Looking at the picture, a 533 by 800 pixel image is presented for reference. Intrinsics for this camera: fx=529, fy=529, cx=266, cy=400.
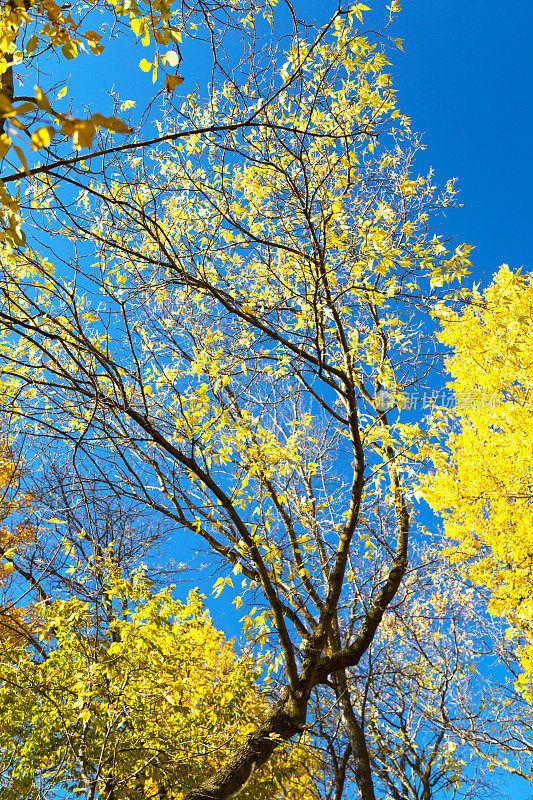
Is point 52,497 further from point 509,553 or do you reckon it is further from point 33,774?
point 509,553

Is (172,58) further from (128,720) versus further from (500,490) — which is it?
(500,490)

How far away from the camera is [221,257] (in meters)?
4.93

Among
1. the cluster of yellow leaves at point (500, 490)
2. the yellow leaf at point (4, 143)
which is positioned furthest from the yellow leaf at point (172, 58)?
the cluster of yellow leaves at point (500, 490)

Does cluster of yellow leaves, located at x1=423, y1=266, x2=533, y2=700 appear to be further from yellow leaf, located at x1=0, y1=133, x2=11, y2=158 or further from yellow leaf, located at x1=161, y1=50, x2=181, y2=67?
yellow leaf, located at x1=0, y1=133, x2=11, y2=158

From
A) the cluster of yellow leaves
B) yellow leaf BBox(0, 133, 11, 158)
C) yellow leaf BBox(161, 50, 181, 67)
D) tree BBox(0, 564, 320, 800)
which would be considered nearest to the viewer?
yellow leaf BBox(0, 133, 11, 158)

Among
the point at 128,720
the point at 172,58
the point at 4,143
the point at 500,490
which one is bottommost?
the point at 128,720

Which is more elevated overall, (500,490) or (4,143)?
(500,490)

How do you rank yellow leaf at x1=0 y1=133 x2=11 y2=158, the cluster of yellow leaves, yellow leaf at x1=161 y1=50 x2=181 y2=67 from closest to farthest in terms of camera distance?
yellow leaf at x1=0 y1=133 x2=11 y2=158 → yellow leaf at x1=161 y1=50 x2=181 y2=67 → the cluster of yellow leaves

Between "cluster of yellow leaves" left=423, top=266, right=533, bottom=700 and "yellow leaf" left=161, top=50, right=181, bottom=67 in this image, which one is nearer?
"yellow leaf" left=161, top=50, right=181, bottom=67

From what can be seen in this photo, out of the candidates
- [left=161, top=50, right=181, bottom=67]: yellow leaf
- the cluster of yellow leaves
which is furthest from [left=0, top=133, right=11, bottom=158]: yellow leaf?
the cluster of yellow leaves

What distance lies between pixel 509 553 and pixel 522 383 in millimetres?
3214

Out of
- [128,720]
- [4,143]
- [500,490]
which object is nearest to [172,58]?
[4,143]

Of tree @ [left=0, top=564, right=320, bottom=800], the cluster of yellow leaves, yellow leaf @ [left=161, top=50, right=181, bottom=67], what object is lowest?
tree @ [left=0, top=564, right=320, bottom=800]

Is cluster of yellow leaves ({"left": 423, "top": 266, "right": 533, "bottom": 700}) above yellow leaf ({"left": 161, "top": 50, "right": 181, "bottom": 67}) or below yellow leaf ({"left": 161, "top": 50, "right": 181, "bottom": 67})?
above
